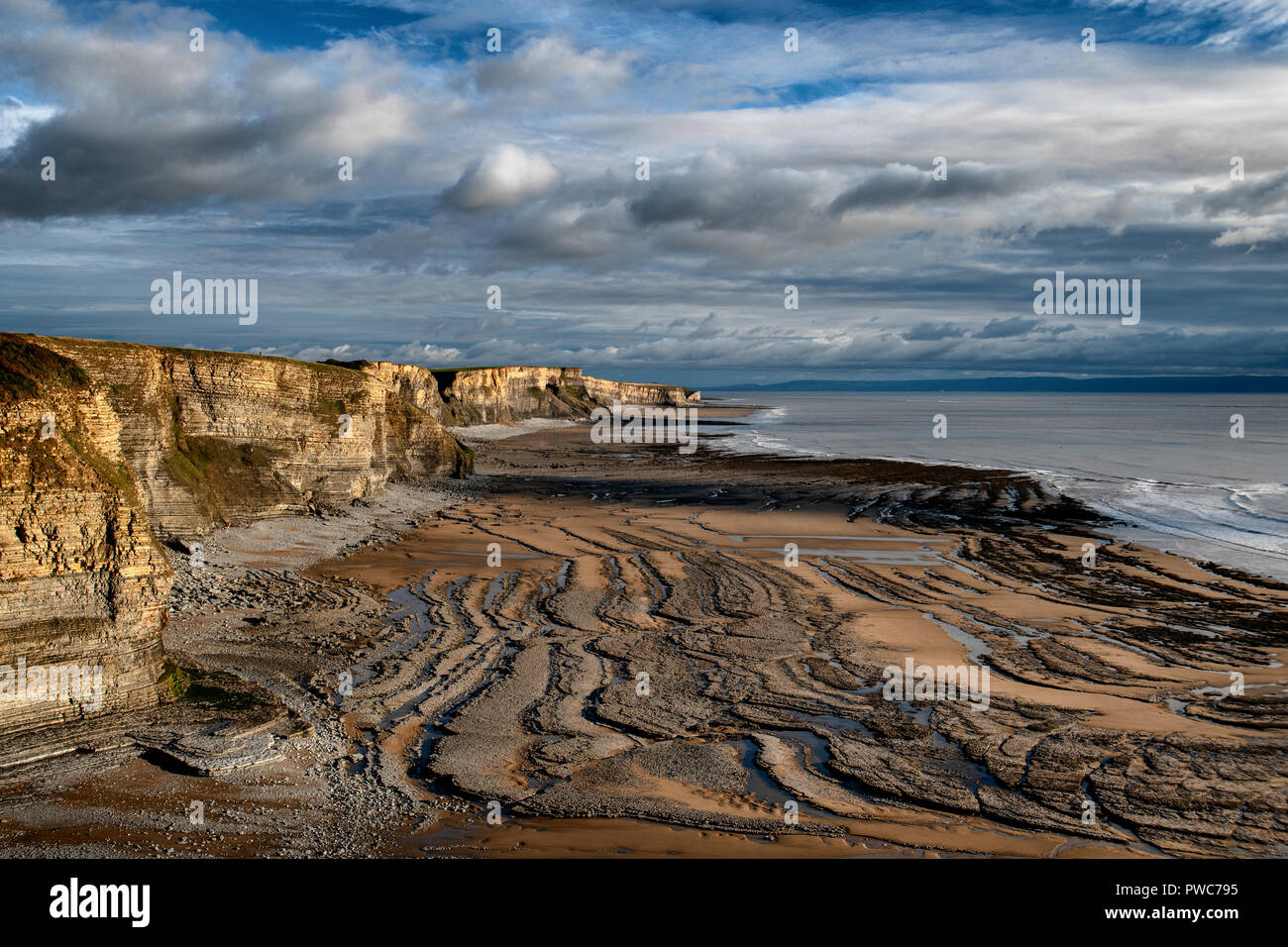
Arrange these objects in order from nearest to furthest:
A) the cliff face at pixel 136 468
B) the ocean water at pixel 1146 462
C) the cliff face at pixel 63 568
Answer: the cliff face at pixel 63 568 → the cliff face at pixel 136 468 → the ocean water at pixel 1146 462

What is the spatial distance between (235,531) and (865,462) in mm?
45466

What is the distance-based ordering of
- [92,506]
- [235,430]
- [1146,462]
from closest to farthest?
[92,506]
[235,430]
[1146,462]

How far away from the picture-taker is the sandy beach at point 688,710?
34.9ft

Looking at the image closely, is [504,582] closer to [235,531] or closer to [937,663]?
[235,531]

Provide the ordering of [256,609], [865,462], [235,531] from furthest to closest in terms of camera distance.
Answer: [865,462] → [235,531] → [256,609]

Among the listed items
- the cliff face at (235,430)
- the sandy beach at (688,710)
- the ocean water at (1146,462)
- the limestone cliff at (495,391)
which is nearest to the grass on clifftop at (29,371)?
the sandy beach at (688,710)

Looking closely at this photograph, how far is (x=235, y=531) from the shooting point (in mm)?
27188

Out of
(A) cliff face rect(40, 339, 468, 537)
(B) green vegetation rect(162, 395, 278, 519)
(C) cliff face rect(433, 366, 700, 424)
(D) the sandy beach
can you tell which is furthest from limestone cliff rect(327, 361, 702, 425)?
(D) the sandy beach

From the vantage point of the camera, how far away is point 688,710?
14.9 m

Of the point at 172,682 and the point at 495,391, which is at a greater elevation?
the point at 495,391

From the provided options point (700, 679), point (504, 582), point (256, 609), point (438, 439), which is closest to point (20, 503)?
point (256, 609)

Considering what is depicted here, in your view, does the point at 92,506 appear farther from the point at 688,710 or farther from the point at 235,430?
the point at 235,430

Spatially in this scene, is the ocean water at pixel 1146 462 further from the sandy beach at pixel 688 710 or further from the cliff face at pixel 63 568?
the cliff face at pixel 63 568

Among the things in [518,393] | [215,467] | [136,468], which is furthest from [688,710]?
[518,393]
